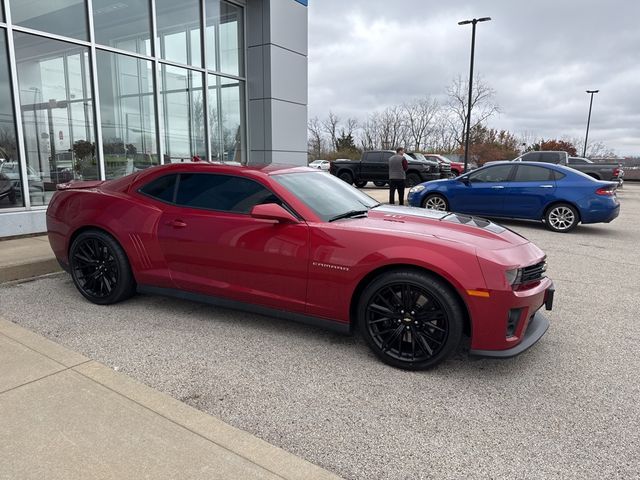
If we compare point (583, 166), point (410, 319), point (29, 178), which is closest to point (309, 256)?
point (410, 319)

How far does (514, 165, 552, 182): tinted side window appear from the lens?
9.50 meters

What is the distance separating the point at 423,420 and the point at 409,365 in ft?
1.92

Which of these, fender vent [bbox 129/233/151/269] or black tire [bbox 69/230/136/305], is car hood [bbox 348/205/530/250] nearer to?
fender vent [bbox 129/233/151/269]

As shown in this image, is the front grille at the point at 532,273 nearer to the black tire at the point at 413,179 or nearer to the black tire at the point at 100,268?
the black tire at the point at 100,268

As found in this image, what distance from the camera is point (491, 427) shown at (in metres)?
2.61

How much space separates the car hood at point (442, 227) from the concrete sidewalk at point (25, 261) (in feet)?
13.8

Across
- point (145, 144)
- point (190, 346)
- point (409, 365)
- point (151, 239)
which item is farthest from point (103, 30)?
point (409, 365)

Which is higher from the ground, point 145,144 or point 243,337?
point 145,144

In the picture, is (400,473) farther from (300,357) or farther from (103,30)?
(103,30)

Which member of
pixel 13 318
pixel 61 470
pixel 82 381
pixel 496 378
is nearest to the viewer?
pixel 61 470

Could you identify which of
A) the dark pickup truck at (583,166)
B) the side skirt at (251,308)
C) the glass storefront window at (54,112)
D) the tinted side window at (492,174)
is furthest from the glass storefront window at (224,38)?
the dark pickup truck at (583,166)

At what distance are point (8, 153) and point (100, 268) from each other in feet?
15.1

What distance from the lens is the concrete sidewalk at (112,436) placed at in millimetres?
2135

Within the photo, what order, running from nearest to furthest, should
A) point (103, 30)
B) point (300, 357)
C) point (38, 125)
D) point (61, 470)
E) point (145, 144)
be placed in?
point (61, 470), point (300, 357), point (38, 125), point (103, 30), point (145, 144)
